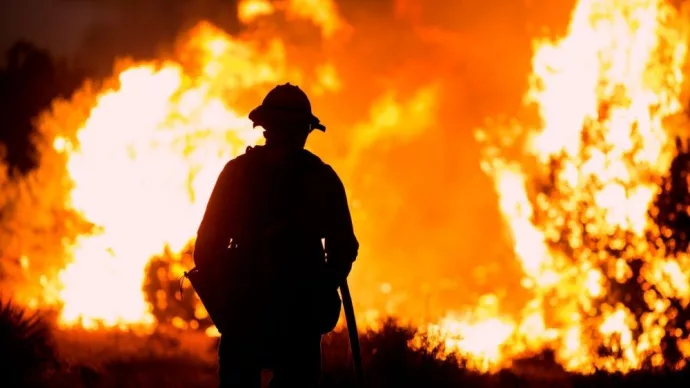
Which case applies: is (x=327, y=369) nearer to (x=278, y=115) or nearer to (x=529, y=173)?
(x=278, y=115)

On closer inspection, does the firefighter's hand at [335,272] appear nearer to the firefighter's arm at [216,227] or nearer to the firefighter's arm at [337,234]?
the firefighter's arm at [337,234]

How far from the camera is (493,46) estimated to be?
22.0 m

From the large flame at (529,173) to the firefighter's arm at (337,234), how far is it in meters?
5.83

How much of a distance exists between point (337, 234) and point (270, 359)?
706 millimetres

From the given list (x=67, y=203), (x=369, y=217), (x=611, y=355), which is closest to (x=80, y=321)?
(x=67, y=203)

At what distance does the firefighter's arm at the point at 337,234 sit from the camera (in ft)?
14.9

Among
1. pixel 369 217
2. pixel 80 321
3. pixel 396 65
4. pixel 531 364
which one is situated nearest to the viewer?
pixel 531 364

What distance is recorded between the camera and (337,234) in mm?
4594

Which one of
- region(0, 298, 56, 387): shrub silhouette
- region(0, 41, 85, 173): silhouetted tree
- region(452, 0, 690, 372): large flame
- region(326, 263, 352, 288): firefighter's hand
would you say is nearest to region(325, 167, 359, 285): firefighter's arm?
region(326, 263, 352, 288): firefighter's hand

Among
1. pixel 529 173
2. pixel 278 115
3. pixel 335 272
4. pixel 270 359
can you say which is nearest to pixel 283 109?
pixel 278 115

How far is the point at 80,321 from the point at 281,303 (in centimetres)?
1179

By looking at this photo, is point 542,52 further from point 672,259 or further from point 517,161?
point 672,259

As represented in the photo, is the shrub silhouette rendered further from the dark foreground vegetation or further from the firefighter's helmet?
the firefighter's helmet

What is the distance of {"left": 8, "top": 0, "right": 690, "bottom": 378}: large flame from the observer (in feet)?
42.0
